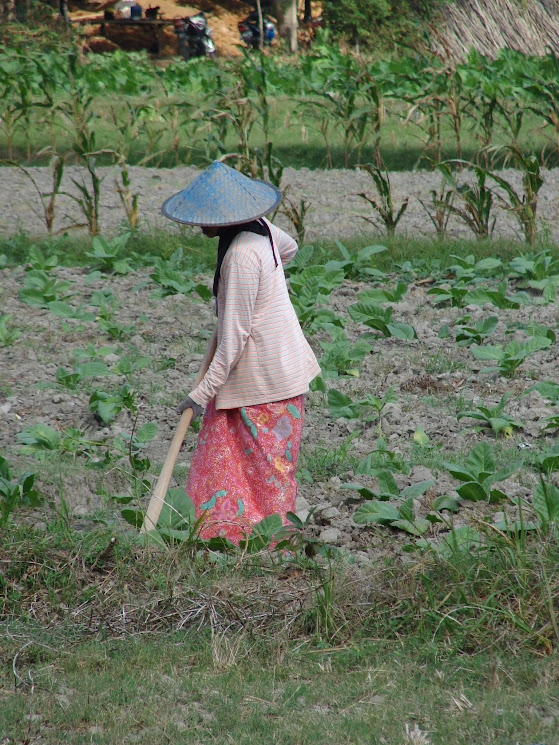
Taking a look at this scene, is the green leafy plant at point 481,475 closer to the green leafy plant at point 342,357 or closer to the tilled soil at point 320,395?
the tilled soil at point 320,395

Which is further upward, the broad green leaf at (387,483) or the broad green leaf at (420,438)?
the broad green leaf at (387,483)

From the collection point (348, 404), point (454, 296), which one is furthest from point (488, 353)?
point (454, 296)

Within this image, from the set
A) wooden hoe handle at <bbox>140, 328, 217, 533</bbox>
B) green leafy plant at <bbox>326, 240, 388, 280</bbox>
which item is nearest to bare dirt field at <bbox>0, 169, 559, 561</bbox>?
green leafy plant at <bbox>326, 240, 388, 280</bbox>

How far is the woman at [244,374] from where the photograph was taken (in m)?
2.92

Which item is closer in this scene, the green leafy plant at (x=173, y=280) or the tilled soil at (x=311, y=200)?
the green leafy plant at (x=173, y=280)

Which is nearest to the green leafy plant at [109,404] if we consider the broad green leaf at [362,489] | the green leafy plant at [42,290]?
the broad green leaf at [362,489]

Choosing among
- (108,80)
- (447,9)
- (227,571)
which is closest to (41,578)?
(227,571)

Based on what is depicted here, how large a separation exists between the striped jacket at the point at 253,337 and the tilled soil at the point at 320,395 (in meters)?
0.47

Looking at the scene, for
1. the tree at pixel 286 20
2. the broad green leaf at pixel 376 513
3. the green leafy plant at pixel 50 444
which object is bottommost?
the tree at pixel 286 20

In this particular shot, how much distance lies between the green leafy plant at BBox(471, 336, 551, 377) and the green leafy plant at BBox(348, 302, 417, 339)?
2.18 feet

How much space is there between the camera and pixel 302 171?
9.95 meters

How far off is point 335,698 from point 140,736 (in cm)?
51

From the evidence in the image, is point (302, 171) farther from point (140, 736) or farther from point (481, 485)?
point (140, 736)

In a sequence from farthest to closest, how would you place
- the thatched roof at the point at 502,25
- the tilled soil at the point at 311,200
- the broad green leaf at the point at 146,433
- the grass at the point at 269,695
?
1. the thatched roof at the point at 502,25
2. the tilled soil at the point at 311,200
3. the broad green leaf at the point at 146,433
4. the grass at the point at 269,695
